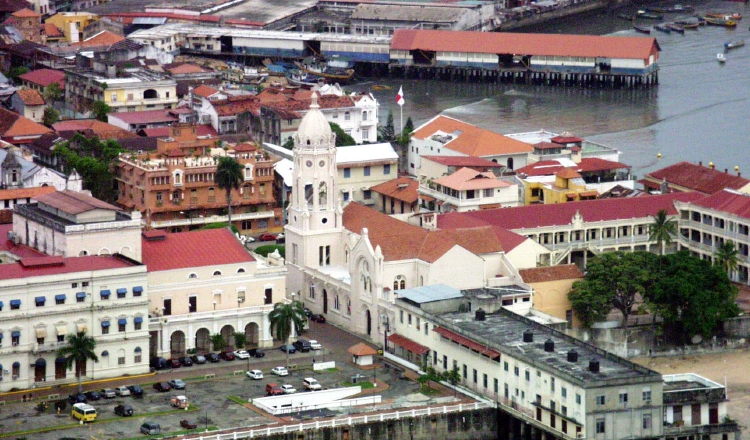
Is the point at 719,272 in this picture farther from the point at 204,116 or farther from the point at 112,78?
the point at 112,78

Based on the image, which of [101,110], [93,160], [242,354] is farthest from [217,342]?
[101,110]

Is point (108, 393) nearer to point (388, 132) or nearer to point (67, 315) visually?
→ point (67, 315)

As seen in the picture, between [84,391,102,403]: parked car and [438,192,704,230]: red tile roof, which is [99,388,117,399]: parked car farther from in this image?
[438,192,704,230]: red tile roof

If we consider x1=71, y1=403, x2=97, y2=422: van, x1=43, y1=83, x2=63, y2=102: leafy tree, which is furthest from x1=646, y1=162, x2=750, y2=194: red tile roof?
x1=43, y1=83, x2=63, y2=102: leafy tree

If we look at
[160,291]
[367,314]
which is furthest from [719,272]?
[160,291]

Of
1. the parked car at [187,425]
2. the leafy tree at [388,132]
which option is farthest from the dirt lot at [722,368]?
the leafy tree at [388,132]

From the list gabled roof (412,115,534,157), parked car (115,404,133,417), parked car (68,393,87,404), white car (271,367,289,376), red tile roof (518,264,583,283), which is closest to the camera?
parked car (115,404,133,417)
